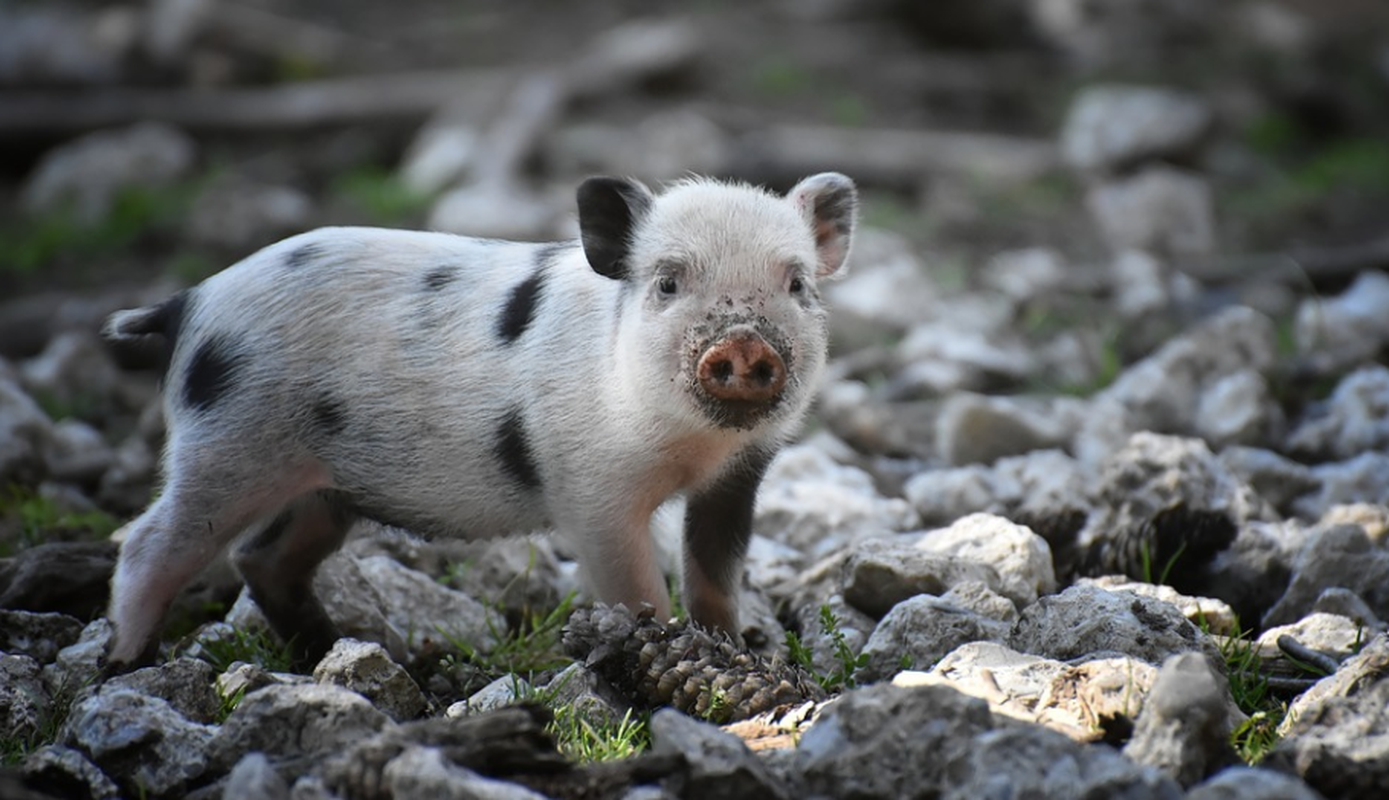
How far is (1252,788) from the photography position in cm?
293

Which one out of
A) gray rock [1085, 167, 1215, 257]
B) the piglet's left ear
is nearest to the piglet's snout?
the piglet's left ear

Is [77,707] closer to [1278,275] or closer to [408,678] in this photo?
[408,678]

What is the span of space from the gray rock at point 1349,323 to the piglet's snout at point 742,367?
13.5ft

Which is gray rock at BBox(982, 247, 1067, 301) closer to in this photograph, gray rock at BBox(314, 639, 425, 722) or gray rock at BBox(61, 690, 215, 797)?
gray rock at BBox(314, 639, 425, 722)

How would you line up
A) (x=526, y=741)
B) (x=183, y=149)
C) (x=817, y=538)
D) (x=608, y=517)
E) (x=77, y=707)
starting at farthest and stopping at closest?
(x=183, y=149) < (x=817, y=538) < (x=608, y=517) < (x=77, y=707) < (x=526, y=741)

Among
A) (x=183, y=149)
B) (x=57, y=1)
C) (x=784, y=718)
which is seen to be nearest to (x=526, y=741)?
(x=784, y=718)

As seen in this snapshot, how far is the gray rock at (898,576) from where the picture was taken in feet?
15.4

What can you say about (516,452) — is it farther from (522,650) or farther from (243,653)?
(243,653)

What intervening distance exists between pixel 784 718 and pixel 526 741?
831 mm

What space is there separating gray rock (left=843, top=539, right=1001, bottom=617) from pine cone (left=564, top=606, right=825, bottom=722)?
563 mm

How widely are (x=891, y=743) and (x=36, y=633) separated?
9.16 feet

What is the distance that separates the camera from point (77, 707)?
3.69 metres

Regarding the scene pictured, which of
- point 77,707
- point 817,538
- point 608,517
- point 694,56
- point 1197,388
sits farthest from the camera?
point 694,56

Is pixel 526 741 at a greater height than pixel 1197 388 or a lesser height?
greater
